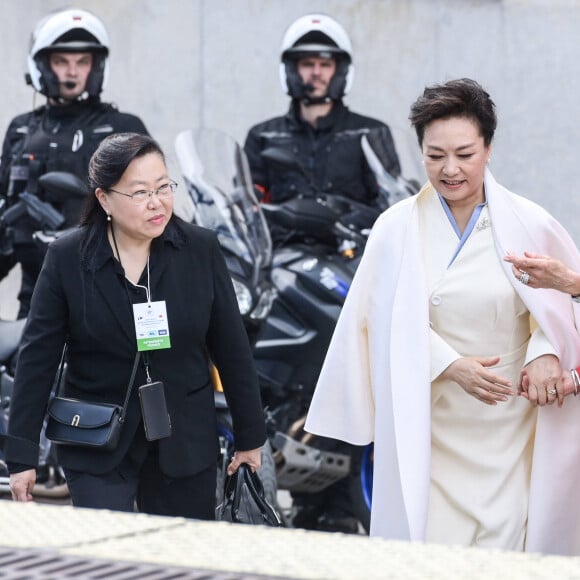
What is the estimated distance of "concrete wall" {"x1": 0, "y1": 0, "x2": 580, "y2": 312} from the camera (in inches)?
396

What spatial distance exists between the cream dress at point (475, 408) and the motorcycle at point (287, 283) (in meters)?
1.91

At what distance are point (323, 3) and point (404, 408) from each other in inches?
260

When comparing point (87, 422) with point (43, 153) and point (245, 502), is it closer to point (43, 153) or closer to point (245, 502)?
point (245, 502)

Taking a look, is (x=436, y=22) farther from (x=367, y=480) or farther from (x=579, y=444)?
(x=579, y=444)

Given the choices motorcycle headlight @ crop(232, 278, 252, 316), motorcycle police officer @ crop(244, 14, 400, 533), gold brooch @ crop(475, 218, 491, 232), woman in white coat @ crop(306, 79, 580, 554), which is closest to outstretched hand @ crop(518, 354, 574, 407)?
woman in white coat @ crop(306, 79, 580, 554)

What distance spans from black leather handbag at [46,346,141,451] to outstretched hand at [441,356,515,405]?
0.85 metres

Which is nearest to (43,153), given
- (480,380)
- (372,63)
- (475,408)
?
(475,408)

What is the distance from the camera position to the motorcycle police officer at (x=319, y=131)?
6938mm

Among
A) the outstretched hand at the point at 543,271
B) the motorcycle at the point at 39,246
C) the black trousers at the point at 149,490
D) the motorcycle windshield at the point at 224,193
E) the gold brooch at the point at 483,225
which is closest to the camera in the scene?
the outstretched hand at the point at 543,271

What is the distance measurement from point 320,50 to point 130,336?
11.5 feet

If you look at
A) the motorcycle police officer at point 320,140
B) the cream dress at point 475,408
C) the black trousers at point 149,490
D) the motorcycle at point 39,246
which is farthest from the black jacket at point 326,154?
the cream dress at point 475,408

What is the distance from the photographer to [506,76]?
10.1 m

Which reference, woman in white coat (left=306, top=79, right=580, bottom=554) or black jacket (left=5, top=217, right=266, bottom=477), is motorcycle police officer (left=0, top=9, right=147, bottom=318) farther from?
woman in white coat (left=306, top=79, right=580, bottom=554)

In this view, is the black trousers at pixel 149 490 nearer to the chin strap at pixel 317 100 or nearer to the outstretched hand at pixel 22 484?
the outstretched hand at pixel 22 484
